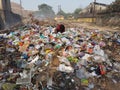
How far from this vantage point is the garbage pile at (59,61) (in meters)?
6.58

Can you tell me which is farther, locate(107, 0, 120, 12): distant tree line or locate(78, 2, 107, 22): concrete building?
locate(78, 2, 107, 22): concrete building

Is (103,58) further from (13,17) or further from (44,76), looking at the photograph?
(13,17)

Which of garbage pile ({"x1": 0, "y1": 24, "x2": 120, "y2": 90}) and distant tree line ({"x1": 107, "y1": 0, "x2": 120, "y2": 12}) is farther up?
distant tree line ({"x1": 107, "y1": 0, "x2": 120, "y2": 12})

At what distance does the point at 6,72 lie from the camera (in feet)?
23.6

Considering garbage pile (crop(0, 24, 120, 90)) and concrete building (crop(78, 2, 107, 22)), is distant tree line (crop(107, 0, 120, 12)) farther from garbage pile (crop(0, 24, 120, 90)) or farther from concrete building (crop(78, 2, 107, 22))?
garbage pile (crop(0, 24, 120, 90))

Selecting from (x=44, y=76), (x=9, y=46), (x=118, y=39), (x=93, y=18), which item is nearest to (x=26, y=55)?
(x=9, y=46)

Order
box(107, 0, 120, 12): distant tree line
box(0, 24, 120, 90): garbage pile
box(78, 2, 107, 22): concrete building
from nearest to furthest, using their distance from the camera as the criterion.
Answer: box(0, 24, 120, 90): garbage pile, box(107, 0, 120, 12): distant tree line, box(78, 2, 107, 22): concrete building

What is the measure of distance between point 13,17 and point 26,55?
78.3 feet

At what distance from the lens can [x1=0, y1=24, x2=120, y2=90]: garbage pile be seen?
6.58 m

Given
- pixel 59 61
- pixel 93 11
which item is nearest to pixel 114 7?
pixel 93 11

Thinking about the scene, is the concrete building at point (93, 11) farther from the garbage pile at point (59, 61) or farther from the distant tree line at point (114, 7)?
the garbage pile at point (59, 61)

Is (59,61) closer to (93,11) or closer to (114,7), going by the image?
(114,7)

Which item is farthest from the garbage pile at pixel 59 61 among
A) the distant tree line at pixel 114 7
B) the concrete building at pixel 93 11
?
the concrete building at pixel 93 11

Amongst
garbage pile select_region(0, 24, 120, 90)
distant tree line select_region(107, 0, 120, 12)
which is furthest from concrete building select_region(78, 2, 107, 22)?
garbage pile select_region(0, 24, 120, 90)
